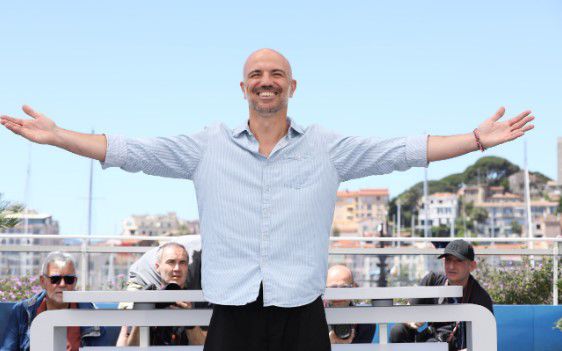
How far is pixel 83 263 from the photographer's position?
7.02 meters

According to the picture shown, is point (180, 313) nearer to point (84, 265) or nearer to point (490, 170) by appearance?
point (84, 265)

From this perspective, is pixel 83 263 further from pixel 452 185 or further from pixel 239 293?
pixel 452 185

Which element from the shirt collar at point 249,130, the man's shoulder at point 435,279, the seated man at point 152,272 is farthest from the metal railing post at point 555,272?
the shirt collar at point 249,130

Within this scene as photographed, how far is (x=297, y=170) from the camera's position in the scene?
2471mm

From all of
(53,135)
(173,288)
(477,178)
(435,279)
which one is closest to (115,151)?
(53,135)

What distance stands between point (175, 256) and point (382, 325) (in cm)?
214

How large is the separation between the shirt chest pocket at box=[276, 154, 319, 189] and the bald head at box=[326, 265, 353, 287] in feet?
8.12

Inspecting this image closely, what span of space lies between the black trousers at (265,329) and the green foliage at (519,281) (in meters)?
6.03

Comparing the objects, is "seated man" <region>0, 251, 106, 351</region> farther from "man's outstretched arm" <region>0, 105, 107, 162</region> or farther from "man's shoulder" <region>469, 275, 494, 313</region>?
"man's shoulder" <region>469, 275, 494, 313</region>

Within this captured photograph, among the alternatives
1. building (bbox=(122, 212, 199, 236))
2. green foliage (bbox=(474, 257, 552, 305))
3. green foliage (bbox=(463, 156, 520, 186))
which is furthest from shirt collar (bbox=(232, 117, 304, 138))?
building (bbox=(122, 212, 199, 236))

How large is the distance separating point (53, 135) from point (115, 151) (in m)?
0.19

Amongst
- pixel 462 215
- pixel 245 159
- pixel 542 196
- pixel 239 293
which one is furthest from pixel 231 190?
pixel 542 196

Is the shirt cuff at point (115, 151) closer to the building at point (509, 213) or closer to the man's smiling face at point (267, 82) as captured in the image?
the man's smiling face at point (267, 82)

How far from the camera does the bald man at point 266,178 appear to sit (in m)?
2.38
